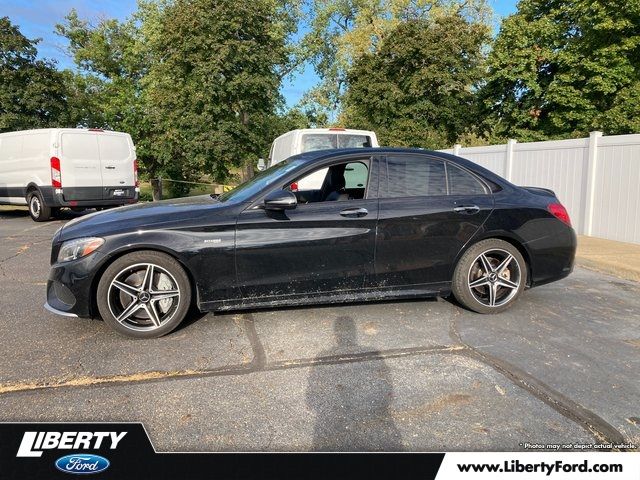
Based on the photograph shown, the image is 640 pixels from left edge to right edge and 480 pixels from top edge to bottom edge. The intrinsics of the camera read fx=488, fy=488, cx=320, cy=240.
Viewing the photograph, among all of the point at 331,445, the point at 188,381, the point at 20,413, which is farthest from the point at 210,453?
the point at 20,413

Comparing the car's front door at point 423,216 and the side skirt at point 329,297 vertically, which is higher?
the car's front door at point 423,216

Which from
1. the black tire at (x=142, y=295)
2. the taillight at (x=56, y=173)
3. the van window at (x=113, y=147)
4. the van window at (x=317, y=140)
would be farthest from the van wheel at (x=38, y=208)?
the black tire at (x=142, y=295)

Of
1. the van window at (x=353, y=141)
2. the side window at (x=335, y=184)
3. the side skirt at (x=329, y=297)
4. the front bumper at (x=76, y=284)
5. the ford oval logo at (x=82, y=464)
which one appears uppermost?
the van window at (x=353, y=141)

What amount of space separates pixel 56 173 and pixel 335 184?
344 inches

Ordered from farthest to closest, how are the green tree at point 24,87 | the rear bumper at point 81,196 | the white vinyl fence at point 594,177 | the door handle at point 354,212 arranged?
the green tree at point 24,87
the rear bumper at point 81,196
the white vinyl fence at point 594,177
the door handle at point 354,212

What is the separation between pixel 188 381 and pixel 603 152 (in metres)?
9.21

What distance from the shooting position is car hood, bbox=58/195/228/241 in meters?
3.95

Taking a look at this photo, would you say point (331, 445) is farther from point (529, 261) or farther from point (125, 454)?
point (529, 261)

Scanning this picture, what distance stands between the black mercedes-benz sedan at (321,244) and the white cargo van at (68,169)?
7.98 metres

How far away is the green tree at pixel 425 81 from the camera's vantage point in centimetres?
2309

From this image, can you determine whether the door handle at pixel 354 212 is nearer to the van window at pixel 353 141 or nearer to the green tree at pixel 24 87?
the van window at pixel 353 141

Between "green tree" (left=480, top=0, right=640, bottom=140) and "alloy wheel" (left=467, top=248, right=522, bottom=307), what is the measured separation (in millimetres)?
17056

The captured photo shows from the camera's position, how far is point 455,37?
22.9 meters

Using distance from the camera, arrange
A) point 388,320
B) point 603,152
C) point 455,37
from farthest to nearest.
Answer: point 455,37, point 603,152, point 388,320
